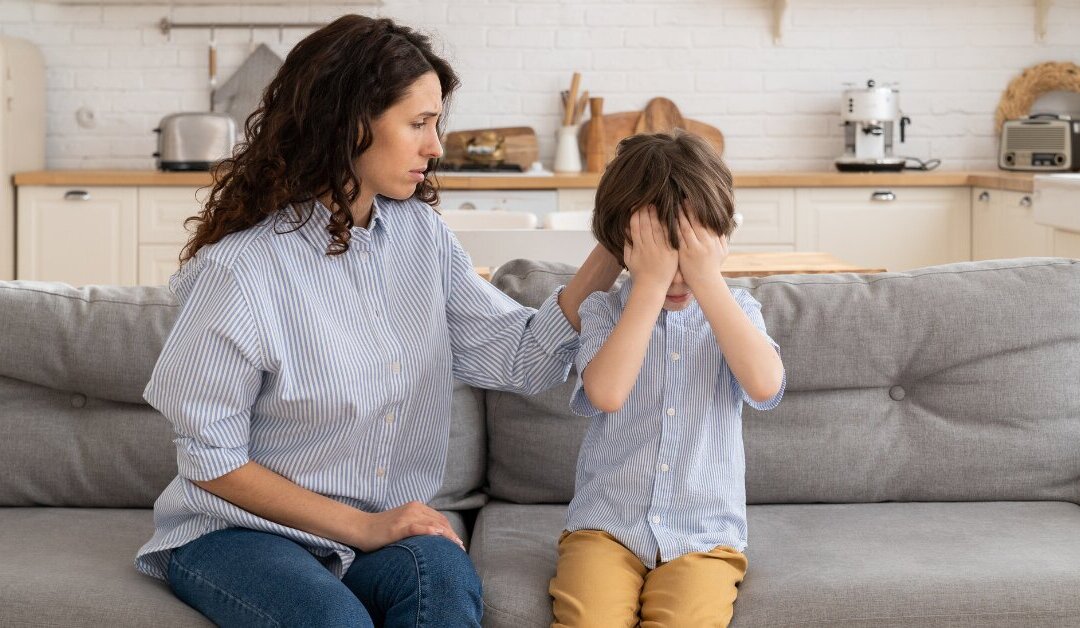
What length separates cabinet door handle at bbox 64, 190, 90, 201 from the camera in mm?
4613

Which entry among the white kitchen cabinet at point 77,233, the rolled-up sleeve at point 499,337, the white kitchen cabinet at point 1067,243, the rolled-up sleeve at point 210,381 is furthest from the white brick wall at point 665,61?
the rolled-up sleeve at point 210,381

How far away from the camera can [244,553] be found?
149cm

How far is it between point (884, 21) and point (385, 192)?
13.4 feet

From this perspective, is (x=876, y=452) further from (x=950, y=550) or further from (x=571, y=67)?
(x=571, y=67)

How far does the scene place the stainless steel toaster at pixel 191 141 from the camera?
473 centimetres

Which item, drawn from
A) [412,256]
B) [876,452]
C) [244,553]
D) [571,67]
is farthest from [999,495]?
[571,67]

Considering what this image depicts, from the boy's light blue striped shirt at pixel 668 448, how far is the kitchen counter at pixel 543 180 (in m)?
2.91

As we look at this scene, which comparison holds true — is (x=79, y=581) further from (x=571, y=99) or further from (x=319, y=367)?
(x=571, y=99)

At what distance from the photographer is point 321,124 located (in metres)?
1.59

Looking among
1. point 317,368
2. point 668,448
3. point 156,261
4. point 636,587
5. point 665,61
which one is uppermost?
point 665,61

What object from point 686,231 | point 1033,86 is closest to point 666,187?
point 686,231

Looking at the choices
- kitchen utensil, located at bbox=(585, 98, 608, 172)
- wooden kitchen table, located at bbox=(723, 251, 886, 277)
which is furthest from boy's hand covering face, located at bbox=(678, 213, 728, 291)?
kitchen utensil, located at bbox=(585, 98, 608, 172)

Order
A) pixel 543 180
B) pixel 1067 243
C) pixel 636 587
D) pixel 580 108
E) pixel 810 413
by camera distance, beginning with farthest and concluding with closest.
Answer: pixel 580 108, pixel 543 180, pixel 1067 243, pixel 810 413, pixel 636 587

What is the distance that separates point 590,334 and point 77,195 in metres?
3.51
